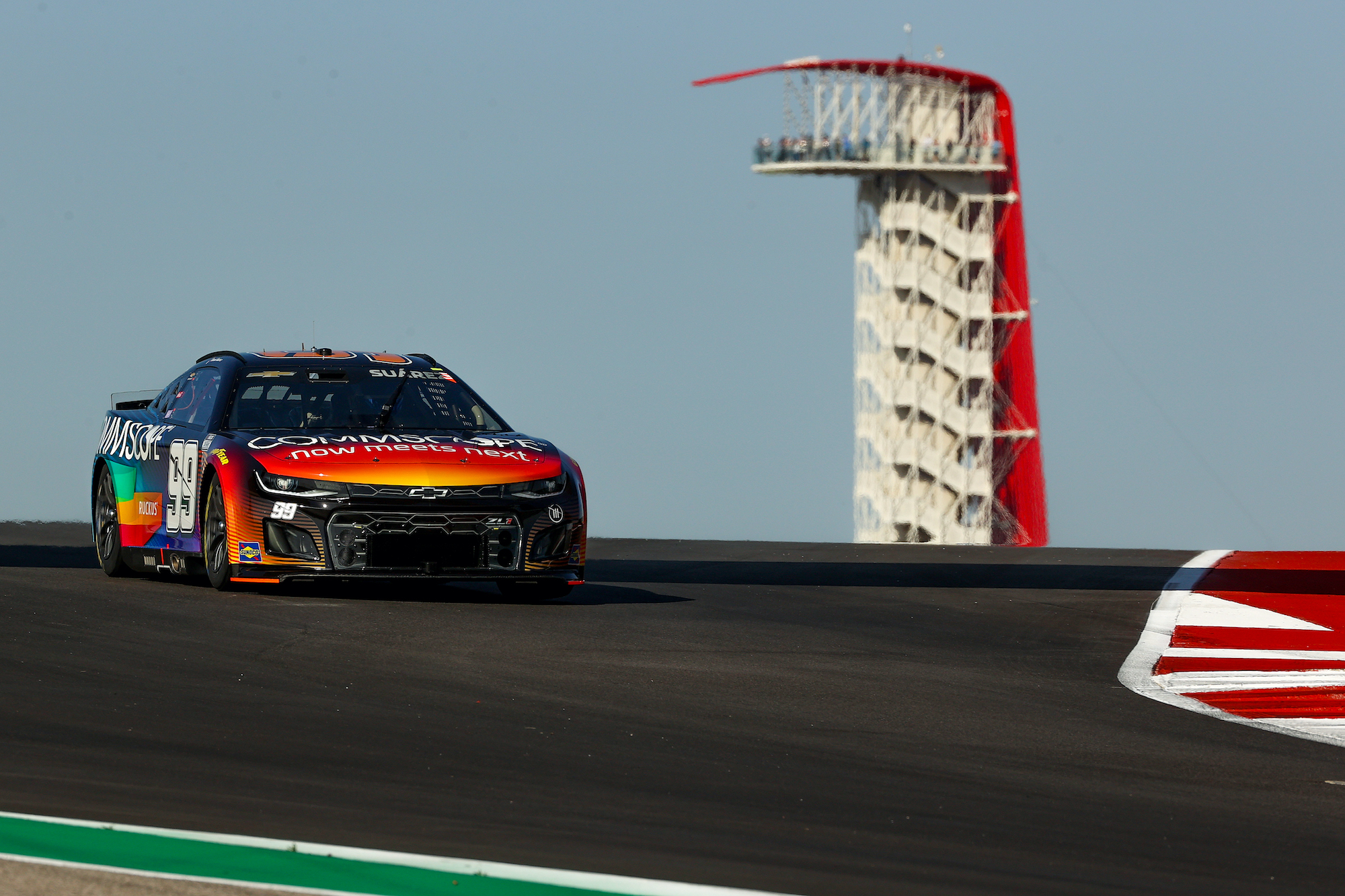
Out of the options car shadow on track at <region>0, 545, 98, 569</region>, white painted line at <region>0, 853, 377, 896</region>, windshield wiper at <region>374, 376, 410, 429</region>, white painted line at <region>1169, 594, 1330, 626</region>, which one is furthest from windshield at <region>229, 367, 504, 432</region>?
white painted line at <region>0, 853, 377, 896</region>

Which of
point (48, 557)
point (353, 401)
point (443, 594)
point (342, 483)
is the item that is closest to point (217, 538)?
point (342, 483)

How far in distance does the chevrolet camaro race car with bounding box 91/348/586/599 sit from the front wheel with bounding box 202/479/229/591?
14 mm

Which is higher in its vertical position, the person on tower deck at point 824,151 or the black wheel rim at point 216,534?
the person on tower deck at point 824,151

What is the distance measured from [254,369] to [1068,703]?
5824 mm

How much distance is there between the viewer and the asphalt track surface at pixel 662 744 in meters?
4.99

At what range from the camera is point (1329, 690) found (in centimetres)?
870

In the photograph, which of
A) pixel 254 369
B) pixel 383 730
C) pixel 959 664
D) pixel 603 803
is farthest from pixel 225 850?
pixel 254 369

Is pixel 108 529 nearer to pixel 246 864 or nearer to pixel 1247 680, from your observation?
pixel 1247 680

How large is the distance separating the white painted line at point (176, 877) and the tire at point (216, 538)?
6.41 m

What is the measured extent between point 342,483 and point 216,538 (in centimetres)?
97

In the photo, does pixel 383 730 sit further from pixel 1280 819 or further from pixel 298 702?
pixel 1280 819

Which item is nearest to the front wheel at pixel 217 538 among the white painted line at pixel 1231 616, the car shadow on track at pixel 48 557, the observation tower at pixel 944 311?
the car shadow on track at pixel 48 557

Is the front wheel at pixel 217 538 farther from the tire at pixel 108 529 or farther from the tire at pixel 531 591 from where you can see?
the tire at pixel 531 591

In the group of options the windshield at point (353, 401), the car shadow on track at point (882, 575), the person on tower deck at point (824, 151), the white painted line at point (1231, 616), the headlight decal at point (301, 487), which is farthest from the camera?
the person on tower deck at point (824, 151)
